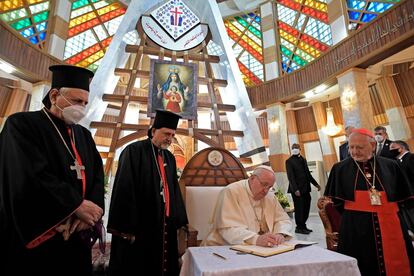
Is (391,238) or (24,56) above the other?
(24,56)

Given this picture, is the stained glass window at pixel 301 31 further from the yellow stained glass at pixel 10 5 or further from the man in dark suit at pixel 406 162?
Answer: the yellow stained glass at pixel 10 5

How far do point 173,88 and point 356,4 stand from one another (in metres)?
5.42

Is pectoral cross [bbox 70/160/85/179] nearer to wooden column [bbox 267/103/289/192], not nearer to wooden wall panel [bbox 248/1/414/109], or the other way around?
wooden wall panel [bbox 248/1/414/109]

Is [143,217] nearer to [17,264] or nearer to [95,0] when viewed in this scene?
[17,264]

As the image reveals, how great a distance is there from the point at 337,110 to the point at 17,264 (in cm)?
1026

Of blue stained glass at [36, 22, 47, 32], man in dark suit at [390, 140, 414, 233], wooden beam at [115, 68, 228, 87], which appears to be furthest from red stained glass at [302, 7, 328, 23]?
blue stained glass at [36, 22, 47, 32]

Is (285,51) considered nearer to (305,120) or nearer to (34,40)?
(305,120)

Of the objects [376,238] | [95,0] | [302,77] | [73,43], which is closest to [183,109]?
[302,77]

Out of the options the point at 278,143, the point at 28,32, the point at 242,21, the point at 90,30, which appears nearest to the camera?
the point at 28,32

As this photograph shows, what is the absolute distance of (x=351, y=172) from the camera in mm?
1936

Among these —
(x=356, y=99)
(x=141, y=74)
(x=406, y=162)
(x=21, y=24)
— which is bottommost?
(x=406, y=162)

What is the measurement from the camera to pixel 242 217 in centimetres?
187

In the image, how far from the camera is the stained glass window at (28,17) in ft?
21.7

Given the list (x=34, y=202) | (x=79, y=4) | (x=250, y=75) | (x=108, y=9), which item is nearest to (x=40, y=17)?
(x=79, y=4)
